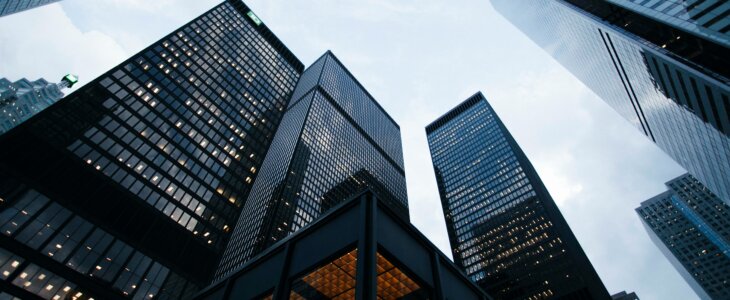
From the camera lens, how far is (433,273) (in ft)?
53.4

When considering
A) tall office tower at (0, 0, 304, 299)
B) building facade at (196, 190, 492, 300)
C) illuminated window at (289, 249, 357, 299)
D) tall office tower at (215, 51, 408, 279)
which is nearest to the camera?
building facade at (196, 190, 492, 300)

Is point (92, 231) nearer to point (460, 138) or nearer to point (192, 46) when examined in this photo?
point (192, 46)

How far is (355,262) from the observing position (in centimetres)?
1434

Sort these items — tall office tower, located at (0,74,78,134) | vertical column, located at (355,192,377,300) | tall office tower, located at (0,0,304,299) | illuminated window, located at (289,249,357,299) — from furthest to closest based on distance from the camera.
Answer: tall office tower, located at (0,74,78,134) < tall office tower, located at (0,0,304,299) < illuminated window, located at (289,249,357,299) < vertical column, located at (355,192,377,300)

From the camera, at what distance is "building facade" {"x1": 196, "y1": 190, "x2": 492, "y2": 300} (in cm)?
1424

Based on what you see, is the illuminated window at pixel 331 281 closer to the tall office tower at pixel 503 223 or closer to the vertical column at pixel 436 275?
the vertical column at pixel 436 275

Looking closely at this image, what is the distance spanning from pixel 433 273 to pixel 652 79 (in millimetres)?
59351

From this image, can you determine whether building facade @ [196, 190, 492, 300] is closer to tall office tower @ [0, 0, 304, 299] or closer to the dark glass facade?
tall office tower @ [0, 0, 304, 299]

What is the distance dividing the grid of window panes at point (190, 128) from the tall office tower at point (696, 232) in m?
165

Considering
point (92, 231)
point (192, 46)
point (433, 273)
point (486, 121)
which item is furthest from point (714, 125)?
point (486, 121)

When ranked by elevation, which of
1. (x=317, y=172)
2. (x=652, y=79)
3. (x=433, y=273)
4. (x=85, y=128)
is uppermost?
(x=317, y=172)

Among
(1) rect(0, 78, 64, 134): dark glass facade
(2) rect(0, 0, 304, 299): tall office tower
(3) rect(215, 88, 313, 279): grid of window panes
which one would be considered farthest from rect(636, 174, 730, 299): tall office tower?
(1) rect(0, 78, 64, 134): dark glass facade

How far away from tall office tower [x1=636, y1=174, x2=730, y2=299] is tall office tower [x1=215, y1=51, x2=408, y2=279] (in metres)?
120

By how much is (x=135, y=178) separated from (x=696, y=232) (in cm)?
20241
